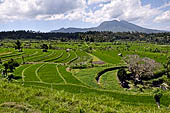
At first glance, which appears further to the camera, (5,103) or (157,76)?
(157,76)

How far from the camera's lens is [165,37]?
19412 cm

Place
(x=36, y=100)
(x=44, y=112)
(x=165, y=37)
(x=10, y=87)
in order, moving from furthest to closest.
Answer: (x=165, y=37) < (x=10, y=87) < (x=36, y=100) < (x=44, y=112)

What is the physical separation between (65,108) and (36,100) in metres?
1.90

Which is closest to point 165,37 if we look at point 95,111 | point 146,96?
point 146,96

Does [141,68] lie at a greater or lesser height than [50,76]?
greater

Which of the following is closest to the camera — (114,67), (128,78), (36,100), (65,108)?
(65,108)

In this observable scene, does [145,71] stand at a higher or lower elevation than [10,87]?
lower

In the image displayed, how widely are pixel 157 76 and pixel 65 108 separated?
194 feet

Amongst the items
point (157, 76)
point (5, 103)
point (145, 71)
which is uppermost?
point (5, 103)

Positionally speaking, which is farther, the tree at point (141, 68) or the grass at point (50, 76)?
the tree at point (141, 68)

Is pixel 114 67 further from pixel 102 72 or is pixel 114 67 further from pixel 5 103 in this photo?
pixel 5 103

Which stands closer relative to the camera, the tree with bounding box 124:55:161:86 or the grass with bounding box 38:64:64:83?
the grass with bounding box 38:64:64:83

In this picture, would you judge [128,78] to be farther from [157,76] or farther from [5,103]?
[5,103]

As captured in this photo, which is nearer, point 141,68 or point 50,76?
point 50,76
